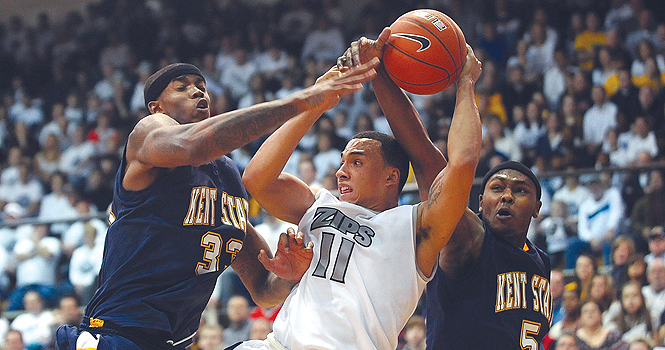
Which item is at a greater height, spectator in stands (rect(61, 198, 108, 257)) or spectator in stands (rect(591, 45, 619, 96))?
spectator in stands (rect(591, 45, 619, 96))

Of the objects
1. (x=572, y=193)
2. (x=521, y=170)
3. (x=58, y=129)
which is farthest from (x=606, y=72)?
(x=58, y=129)

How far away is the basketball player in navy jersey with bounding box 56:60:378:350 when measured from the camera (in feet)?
11.9

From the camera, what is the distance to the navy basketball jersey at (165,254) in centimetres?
379

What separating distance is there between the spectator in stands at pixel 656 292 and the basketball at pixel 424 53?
4.35 metres

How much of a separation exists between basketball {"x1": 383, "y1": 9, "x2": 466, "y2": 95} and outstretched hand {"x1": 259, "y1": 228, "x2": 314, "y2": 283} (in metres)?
0.98

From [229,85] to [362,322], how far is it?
1049cm

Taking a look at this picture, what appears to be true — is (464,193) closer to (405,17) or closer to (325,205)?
(325,205)

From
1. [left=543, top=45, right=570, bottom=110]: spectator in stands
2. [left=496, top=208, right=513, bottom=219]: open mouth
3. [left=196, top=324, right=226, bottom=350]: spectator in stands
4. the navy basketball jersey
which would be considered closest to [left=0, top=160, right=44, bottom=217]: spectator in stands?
[left=196, top=324, right=226, bottom=350]: spectator in stands

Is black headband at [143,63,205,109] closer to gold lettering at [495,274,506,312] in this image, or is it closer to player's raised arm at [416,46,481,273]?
player's raised arm at [416,46,481,273]

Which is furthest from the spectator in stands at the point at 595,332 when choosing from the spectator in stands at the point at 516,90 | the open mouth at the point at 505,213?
the spectator in stands at the point at 516,90

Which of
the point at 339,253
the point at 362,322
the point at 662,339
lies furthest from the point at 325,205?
the point at 662,339

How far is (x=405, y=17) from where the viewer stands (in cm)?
406

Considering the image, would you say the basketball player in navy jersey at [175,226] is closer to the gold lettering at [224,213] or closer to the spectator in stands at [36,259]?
the gold lettering at [224,213]

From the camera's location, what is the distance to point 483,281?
13.7ft
